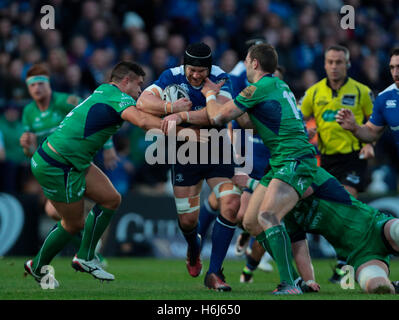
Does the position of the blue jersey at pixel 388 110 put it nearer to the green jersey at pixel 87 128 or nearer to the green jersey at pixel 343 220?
the green jersey at pixel 343 220

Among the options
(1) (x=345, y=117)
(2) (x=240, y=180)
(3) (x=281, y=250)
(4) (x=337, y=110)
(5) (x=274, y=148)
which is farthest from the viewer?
(4) (x=337, y=110)

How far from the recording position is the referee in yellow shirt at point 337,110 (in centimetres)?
1137

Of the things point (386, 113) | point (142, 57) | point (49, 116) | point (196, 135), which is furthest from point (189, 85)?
point (142, 57)

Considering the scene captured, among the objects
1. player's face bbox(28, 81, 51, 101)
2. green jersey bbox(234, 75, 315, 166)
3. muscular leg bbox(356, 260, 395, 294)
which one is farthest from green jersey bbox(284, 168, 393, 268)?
player's face bbox(28, 81, 51, 101)

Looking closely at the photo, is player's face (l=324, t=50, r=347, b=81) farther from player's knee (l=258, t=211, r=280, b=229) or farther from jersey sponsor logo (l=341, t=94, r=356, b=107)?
player's knee (l=258, t=211, r=280, b=229)

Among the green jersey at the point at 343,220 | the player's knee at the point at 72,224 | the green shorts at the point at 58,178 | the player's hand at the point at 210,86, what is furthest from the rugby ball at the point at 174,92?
the green jersey at the point at 343,220

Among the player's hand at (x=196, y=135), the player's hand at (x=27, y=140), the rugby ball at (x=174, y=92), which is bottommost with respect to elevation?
the player's hand at (x=27, y=140)

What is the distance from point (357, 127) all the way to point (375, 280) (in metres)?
2.08

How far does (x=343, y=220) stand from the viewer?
8.51 meters

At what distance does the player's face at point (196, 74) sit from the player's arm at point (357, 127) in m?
1.58

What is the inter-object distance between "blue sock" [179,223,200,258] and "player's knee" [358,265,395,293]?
7.42 ft

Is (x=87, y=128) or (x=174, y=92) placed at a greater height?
(x=174, y=92)

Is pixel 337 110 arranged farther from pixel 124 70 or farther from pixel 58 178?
pixel 58 178
